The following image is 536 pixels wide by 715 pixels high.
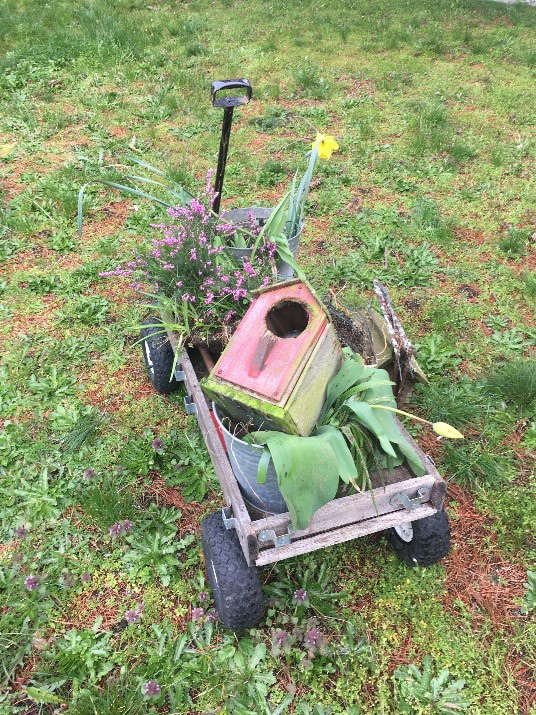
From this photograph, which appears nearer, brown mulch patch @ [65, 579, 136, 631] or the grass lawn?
the grass lawn

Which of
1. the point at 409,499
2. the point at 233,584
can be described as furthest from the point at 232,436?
the point at 409,499

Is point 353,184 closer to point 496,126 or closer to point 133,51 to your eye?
point 496,126

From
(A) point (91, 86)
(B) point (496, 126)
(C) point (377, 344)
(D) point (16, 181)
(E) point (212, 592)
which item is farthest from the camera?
(A) point (91, 86)

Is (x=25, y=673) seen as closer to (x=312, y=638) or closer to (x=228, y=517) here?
(x=228, y=517)

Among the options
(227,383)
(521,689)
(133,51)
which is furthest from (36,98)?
(521,689)

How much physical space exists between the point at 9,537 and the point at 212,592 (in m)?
0.91

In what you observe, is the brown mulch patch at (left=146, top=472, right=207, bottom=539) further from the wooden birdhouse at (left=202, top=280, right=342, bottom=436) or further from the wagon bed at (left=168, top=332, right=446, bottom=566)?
the wooden birdhouse at (left=202, top=280, right=342, bottom=436)

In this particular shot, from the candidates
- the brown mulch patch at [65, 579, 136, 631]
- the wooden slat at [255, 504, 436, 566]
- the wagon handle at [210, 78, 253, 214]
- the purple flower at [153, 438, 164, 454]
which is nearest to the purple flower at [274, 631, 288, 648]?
the wooden slat at [255, 504, 436, 566]

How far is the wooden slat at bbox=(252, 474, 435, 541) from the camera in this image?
69.9 inches

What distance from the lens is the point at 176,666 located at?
1.88 m

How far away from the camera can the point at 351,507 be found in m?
1.80

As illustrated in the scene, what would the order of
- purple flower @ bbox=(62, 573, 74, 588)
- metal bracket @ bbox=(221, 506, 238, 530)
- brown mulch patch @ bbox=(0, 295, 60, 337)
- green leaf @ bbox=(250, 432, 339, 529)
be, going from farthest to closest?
1. brown mulch patch @ bbox=(0, 295, 60, 337)
2. purple flower @ bbox=(62, 573, 74, 588)
3. metal bracket @ bbox=(221, 506, 238, 530)
4. green leaf @ bbox=(250, 432, 339, 529)

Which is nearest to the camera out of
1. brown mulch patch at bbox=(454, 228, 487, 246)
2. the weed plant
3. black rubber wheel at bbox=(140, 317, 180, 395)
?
black rubber wheel at bbox=(140, 317, 180, 395)

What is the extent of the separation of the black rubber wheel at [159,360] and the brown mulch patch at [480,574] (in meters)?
1.51
